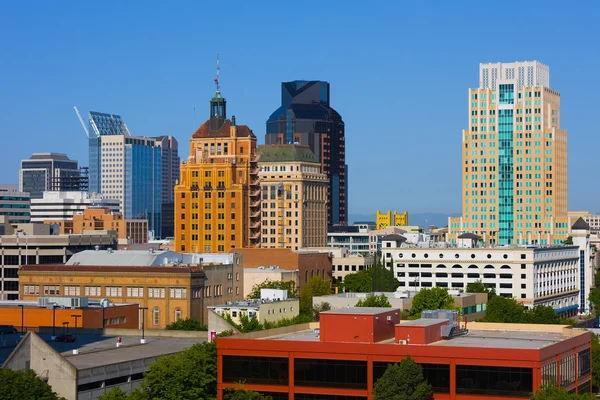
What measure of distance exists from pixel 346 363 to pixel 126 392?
1950 centimetres

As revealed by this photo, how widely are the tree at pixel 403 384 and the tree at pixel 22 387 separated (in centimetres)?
2706

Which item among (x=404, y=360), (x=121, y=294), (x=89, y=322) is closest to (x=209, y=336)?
(x=89, y=322)

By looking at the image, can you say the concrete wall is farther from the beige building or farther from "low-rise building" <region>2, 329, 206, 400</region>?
the beige building

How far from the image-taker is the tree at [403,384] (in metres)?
109

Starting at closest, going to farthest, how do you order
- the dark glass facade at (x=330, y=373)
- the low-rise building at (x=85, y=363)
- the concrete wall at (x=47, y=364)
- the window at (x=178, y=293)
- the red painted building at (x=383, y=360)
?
the red painted building at (x=383, y=360) < the concrete wall at (x=47, y=364) < the low-rise building at (x=85, y=363) < the dark glass facade at (x=330, y=373) < the window at (x=178, y=293)

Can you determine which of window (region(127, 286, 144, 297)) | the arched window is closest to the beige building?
the arched window

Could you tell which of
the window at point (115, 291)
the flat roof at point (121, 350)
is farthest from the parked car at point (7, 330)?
the window at point (115, 291)

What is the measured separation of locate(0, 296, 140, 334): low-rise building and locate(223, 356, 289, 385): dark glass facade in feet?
133

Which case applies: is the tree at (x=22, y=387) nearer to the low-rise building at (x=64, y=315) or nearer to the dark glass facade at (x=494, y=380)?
the dark glass facade at (x=494, y=380)

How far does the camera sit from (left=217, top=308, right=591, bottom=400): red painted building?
11156cm

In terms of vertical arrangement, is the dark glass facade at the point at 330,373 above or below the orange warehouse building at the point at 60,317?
below

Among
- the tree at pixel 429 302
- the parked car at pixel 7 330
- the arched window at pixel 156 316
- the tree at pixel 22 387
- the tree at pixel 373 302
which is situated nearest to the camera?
the tree at pixel 22 387

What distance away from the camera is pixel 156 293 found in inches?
7672

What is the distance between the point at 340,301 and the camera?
193625mm
